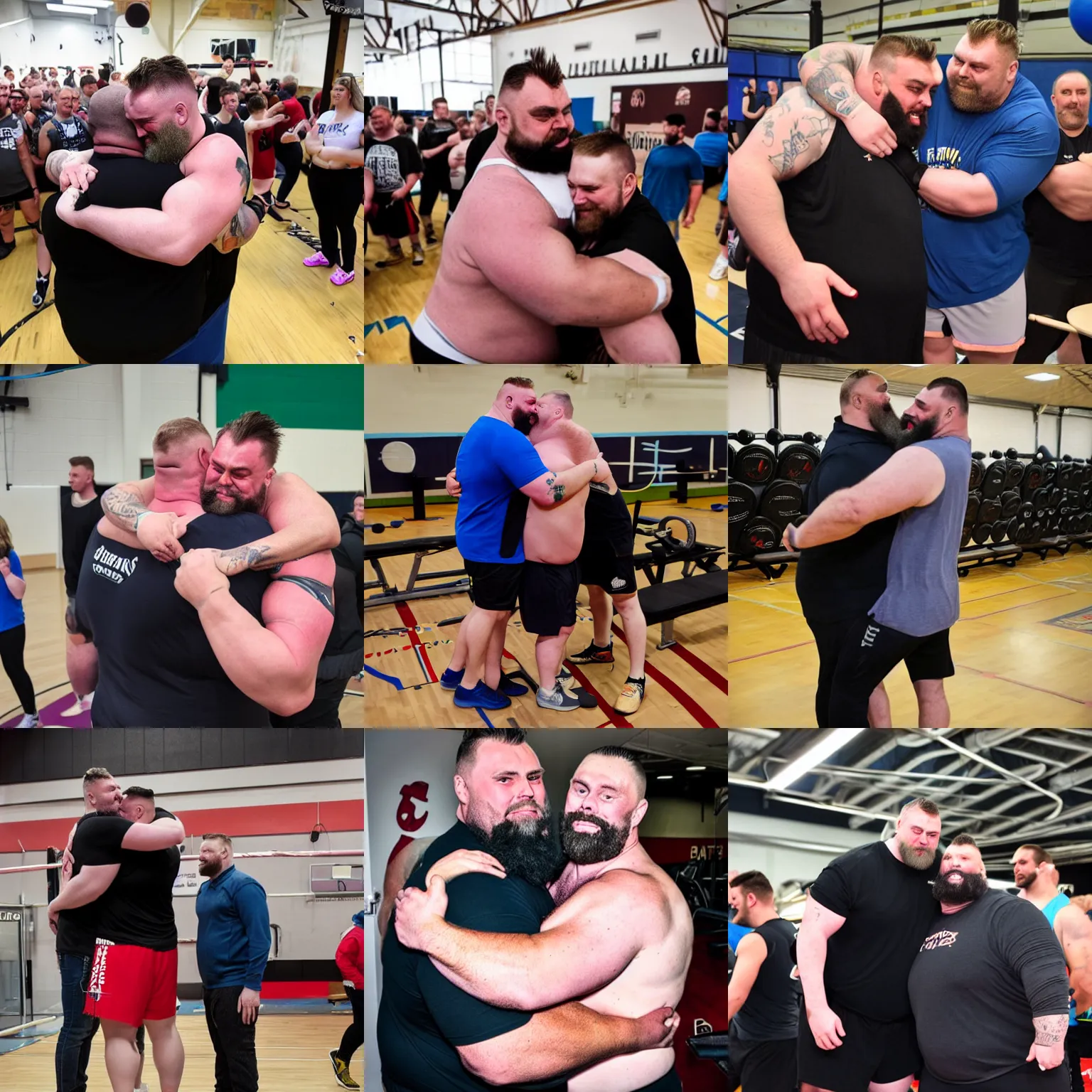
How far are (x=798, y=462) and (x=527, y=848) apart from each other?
1.55 metres

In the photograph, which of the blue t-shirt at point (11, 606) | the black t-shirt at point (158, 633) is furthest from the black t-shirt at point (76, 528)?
the blue t-shirt at point (11, 606)

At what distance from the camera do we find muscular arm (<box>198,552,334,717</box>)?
3.25m

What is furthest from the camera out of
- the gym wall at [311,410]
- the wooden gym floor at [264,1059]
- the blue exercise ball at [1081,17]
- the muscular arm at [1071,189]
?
the wooden gym floor at [264,1059]

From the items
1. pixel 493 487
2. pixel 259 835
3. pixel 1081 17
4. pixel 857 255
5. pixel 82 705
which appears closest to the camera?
pixel 1081 17

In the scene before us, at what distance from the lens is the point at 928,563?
132 inches

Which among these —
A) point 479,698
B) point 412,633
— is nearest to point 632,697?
point 479,698

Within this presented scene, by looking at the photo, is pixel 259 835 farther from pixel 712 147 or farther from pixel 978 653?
pixel 712 147

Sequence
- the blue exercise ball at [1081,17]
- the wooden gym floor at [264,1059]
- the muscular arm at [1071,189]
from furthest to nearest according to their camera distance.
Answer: the wooden gym floor at [264,1059], the muscular arm at [1071,189], the blue exercise ball at [1081,17]

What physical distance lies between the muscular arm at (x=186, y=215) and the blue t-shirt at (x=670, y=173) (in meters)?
1.26

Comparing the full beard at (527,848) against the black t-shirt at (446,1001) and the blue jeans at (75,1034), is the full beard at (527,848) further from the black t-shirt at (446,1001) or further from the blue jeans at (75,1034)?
the blue jeans at (75,1034)

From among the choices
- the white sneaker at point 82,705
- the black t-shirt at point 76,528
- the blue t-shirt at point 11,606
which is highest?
Result: the black t-shirt at point 76,528

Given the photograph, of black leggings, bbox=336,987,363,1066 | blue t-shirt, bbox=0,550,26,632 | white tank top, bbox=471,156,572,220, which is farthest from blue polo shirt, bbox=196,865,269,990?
white tank top, bbox=471,156,572,220

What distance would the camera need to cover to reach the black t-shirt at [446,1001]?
3.12 m

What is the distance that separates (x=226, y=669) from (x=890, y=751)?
2235 millimetres
